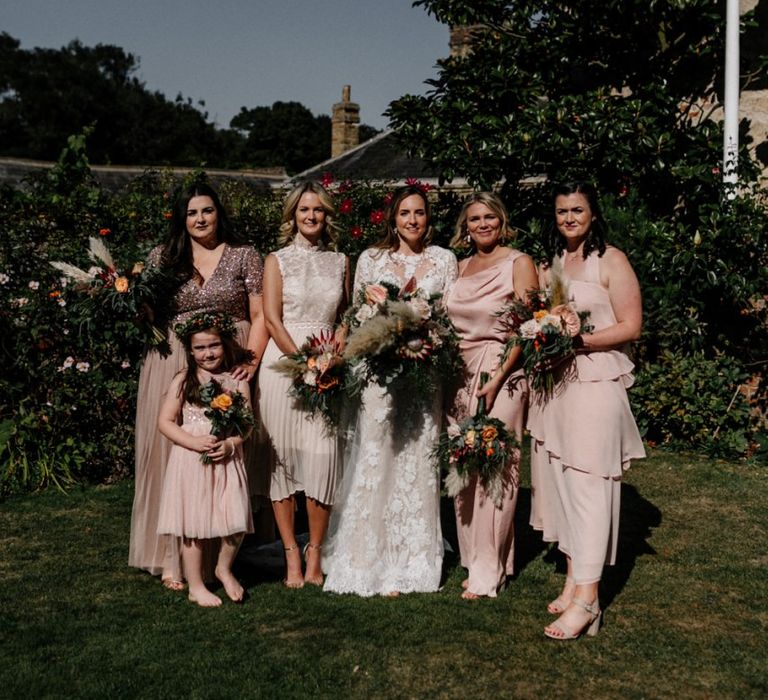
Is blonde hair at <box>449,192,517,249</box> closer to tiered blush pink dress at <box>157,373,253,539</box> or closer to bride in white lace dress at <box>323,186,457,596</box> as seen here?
bride in white lace dress at <box>323,186,457,596</box>

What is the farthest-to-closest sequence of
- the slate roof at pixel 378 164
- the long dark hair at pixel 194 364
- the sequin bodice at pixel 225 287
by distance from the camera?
1. the slate roof at pixel 378 164
2. the sequin bodice at pixel 225 287
3. the long dark hair at pixel 194 364

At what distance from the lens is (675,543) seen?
592 centimetres

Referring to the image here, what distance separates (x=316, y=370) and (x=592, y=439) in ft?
5.00

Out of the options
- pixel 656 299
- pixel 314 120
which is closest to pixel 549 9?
pixel 656 299

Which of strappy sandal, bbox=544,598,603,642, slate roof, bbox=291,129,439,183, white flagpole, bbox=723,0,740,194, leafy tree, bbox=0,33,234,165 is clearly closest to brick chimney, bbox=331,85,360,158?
slate roof, bbox=291,129,439,183

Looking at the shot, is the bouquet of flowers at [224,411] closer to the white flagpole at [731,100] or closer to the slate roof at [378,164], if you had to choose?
the white flagpole at [731,100]

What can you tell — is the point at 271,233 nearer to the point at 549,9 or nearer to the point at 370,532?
the point at 549,9

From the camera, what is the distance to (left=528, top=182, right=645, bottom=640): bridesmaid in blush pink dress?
14.3 feet

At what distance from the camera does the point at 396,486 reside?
16.4ft

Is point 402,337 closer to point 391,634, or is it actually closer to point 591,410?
point 591,410

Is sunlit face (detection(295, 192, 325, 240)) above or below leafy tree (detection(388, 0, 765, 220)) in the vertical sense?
below

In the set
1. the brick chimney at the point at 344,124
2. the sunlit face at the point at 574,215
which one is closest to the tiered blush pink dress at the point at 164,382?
the sunlit face at the point at 574,215

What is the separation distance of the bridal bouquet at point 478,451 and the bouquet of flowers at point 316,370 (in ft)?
2.24

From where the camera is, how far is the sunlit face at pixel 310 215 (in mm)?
5113
